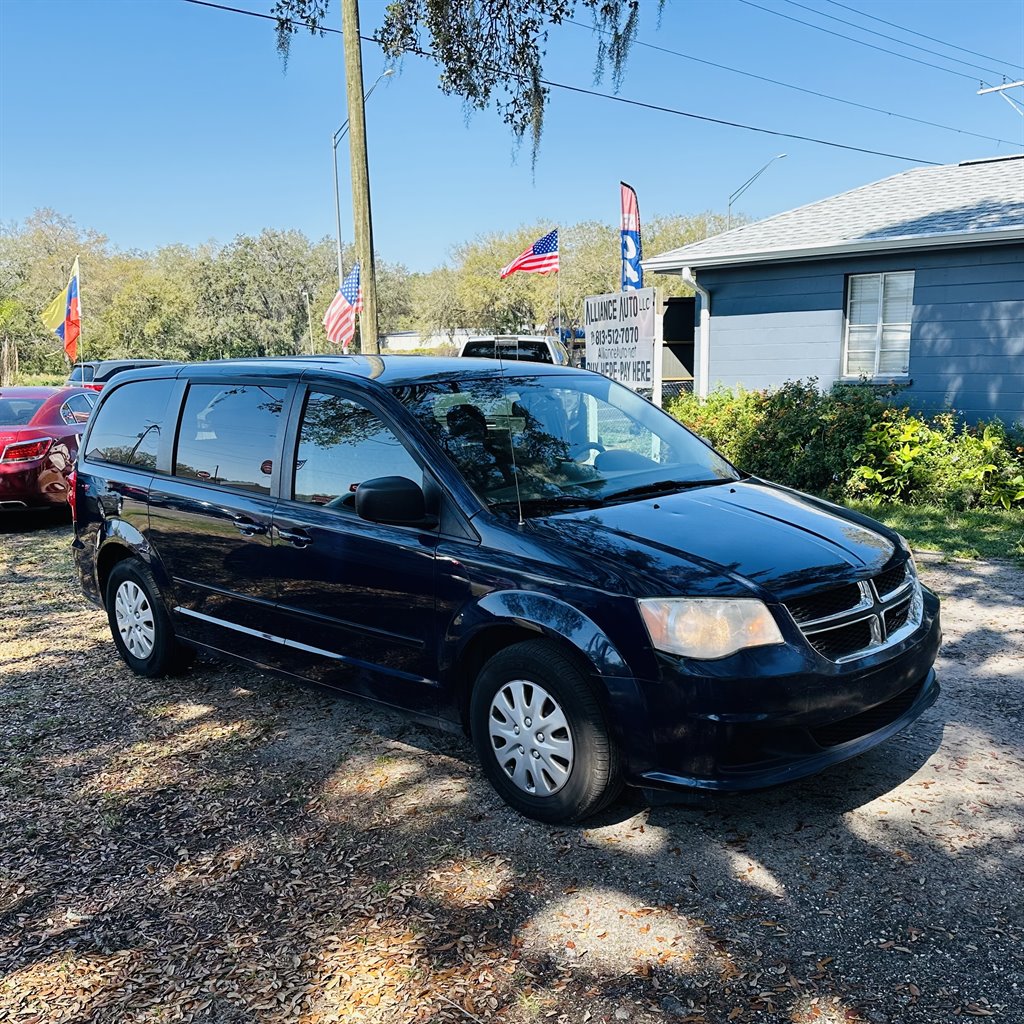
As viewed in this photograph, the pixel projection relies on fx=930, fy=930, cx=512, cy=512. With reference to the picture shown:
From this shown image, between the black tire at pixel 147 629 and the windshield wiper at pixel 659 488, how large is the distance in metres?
2.73

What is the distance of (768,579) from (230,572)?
8.83ft

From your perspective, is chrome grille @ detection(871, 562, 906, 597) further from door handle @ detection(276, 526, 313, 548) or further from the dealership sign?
the dealership sign

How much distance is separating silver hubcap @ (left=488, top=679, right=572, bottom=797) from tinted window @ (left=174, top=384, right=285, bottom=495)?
1.68 meters

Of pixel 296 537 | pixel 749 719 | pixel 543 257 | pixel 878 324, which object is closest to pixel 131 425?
pixel 296 537

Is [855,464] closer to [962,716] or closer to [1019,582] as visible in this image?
[1019,582]

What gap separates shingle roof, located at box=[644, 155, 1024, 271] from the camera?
1166 centimetres

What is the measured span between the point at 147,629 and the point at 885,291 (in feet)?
35.8

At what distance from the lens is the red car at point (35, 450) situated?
10172 mm

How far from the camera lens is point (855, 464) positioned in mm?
10125

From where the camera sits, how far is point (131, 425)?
18.1 feet

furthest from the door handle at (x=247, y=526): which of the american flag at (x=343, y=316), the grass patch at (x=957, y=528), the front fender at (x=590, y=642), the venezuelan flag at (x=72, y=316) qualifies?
the venezuelan flag at (x=72, y=316)

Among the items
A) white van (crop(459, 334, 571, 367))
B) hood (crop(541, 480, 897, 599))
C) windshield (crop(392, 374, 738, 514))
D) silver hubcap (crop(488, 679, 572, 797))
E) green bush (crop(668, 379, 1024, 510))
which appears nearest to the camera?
hood (crop(541, 480, 897, 599))

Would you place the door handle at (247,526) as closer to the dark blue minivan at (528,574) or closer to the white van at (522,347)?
the dark blue minivan at (528,574)

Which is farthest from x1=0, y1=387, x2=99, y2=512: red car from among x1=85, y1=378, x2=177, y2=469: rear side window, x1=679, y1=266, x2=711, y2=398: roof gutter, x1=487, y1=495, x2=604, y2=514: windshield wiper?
x1=679, y1=266, x2=711, y2=398: roof gutter
